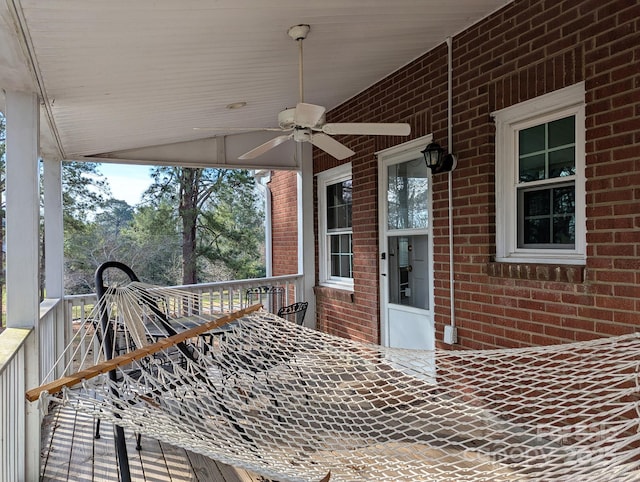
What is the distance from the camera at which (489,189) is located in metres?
2.97

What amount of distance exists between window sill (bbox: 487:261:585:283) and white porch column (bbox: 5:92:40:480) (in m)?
2.93

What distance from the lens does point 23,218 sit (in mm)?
2430

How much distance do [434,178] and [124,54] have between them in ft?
7.73

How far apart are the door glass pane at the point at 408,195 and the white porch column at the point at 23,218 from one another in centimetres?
286

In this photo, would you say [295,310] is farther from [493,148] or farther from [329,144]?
[493,148]

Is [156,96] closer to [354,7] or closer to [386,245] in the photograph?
[354,7]

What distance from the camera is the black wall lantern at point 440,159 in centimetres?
318

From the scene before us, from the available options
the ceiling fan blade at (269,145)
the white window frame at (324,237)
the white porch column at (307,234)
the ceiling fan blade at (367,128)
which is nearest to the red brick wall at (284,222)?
the white porch column at (307,234)

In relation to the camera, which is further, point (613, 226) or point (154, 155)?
point (154, 155)

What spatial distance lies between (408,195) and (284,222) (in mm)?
3625

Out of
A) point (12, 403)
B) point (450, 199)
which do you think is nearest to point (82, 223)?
point (12, 403)

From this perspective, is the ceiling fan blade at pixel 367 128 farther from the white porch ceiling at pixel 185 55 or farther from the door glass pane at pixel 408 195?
the door glass pane at pixel 408 195

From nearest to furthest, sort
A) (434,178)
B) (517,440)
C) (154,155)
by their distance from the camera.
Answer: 1. (517,440)
2. (434,178)
3. (154,155)

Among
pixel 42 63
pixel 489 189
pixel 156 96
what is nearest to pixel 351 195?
pixel 489 189
